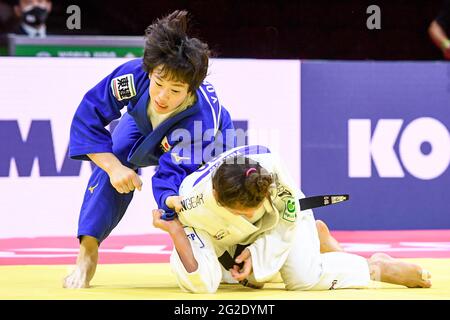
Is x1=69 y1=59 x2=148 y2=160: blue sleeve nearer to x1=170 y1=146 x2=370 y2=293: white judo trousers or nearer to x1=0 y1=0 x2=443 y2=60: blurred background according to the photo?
x1=170 y1=146 x2=370 y2=293: white judo trousers

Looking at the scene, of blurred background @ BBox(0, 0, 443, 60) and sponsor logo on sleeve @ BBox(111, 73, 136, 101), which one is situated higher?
blurred background @ BBox(0, 0, 443, 60)

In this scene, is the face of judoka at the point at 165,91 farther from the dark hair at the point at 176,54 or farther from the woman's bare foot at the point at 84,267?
the woman's bare foot at the point at 84,267

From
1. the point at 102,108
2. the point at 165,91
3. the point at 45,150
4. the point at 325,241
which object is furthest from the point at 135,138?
the point at 45,150

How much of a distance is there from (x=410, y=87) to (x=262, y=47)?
1.68 meters

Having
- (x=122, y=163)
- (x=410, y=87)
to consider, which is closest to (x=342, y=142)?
(x=410, y=87)

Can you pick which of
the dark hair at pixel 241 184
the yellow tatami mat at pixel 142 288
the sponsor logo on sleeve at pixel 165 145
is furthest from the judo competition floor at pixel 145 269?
the sponsor logo on sleeve at pixel 165 145

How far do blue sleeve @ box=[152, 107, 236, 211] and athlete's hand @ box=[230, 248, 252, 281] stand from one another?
35cm

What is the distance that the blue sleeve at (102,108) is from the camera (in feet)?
12.5

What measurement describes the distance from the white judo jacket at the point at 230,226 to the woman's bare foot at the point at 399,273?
17.3 inches

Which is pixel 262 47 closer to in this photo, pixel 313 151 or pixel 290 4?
pixel 290 4

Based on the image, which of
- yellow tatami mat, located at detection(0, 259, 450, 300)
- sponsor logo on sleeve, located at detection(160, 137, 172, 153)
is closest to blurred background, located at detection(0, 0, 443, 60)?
yellow tatami mat, located at detection(0, 259, 450, 300)

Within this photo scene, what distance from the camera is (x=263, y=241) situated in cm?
354

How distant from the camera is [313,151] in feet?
20.6

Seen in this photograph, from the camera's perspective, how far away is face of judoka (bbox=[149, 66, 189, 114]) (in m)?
3.56
